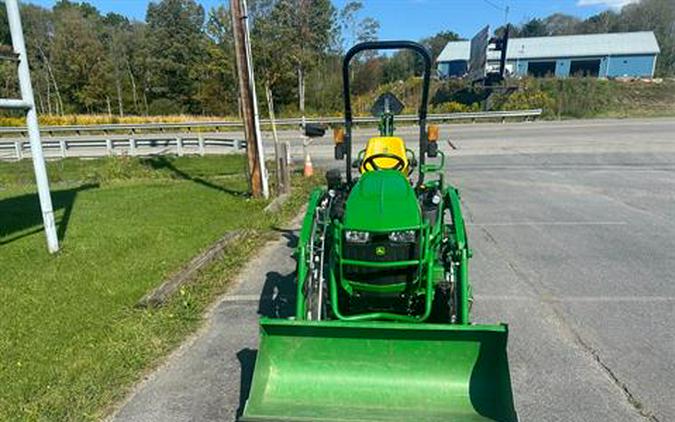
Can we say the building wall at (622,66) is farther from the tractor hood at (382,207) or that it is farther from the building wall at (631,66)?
the tractor hood at (382,207)

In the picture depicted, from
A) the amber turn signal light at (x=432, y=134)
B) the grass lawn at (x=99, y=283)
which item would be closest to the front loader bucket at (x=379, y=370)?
the grass lawn at (x=99, y=283)

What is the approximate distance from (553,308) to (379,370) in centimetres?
238

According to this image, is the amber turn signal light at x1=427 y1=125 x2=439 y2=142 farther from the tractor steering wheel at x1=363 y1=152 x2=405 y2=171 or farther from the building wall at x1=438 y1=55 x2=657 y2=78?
the building wall at x1=438 y1=55 x2=657 y2=78

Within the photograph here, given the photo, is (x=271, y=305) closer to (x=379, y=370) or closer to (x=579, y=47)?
(x=379, y=370)

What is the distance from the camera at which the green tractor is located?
8.55ft

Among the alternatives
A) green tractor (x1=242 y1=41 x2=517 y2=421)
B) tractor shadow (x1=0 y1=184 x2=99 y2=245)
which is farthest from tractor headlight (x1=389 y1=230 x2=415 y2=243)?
tractor shadow (x1=0 y1=184 x2=99 y2=245)

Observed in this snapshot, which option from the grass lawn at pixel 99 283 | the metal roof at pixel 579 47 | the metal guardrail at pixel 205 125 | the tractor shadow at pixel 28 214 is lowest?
the tractor shadow at pixel 28 214

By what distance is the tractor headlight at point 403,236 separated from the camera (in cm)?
294

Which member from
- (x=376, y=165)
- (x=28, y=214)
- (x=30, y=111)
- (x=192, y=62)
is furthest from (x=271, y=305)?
(x=192, y=62)

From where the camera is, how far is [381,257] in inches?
116

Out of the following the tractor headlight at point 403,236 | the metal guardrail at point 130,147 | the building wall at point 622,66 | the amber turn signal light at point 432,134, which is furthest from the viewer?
the building wall at point 622,66

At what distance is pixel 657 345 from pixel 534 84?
1357 inches

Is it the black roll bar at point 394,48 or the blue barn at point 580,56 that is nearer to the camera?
the black roll bar at point 394,48

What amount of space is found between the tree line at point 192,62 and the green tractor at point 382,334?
31.5 metres
